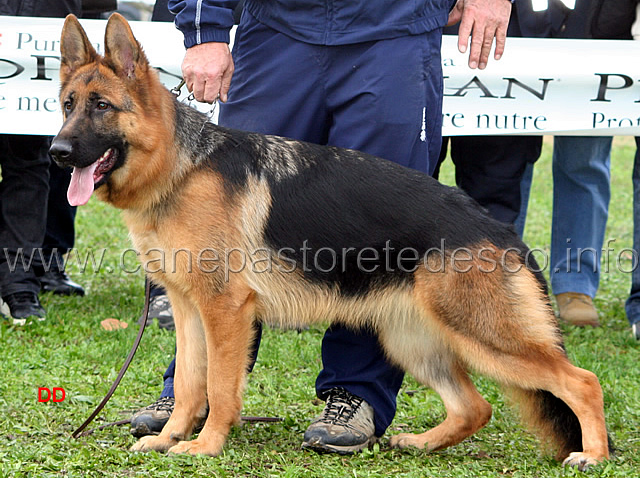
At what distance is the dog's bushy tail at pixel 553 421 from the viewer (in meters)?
3.29

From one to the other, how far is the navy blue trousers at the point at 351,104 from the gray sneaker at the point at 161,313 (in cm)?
179

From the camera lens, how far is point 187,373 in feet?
11.3

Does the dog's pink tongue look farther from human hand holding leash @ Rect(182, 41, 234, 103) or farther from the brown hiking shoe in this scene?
the brown hiking shoe

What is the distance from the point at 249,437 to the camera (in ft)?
11.7

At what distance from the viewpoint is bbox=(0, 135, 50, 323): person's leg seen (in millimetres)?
5266

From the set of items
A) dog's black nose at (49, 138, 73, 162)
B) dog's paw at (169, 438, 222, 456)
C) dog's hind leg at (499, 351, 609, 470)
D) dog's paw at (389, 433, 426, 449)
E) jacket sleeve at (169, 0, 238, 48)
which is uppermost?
jacket sleeve at (169, 0, 238, 48)

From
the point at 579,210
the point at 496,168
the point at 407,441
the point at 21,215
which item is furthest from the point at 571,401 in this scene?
the point at 21,215

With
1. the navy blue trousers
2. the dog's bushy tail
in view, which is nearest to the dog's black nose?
the navy blue trousers

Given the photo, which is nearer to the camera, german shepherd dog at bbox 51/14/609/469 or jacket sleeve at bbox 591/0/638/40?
german shepherd dog at bbox 51/14/609/469

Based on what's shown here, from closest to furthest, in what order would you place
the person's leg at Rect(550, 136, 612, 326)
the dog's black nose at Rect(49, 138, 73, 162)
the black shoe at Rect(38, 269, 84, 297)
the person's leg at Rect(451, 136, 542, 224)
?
the dog's black nose at Rect(49, 138, 73, 162) < the person's leg at Rect(451, 136, 542, 224) < the person's leg at Rect(550, 136, 612, 326) < the black shoe at Rect(38, 269, 84, 297)

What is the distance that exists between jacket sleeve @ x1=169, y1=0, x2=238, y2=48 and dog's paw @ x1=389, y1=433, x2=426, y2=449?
6.21ft

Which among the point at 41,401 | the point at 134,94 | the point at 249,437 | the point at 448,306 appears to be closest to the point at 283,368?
the point at 249,437

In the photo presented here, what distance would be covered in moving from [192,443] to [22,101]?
3232 mm

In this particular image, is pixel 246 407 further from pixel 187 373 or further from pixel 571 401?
pixel 571 401
